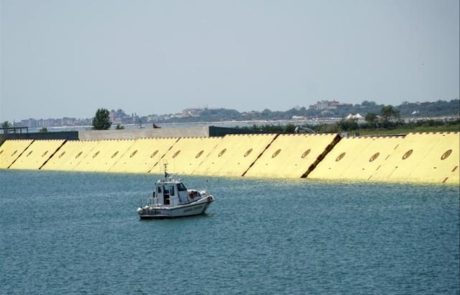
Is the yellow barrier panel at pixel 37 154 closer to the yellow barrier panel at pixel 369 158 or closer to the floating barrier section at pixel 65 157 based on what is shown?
the floating barrier section at pixel 65 157

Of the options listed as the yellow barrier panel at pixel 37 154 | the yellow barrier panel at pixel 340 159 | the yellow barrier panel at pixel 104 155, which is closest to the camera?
the yellow barrier panel at pixel 340 159

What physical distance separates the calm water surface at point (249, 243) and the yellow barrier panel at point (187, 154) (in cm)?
1333

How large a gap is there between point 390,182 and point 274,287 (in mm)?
29743

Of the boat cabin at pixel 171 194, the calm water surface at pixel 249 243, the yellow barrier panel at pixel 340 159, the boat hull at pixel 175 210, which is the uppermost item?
the yellow barrier panel at pixel 340 159

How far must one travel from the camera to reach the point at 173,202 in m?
53.6

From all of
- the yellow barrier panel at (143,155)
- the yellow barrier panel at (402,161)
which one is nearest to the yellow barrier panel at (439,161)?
the yellow barrier panel at (402,161)

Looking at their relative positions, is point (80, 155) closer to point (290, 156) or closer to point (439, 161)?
point (290, 156)

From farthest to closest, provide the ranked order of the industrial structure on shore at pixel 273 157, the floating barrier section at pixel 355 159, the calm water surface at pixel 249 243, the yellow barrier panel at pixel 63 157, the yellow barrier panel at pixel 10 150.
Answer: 1. the yellow barrier panel at pixel 10 150
2. the yellow barrier panel at pixel 63 157
3. the floating barrier section at pixel 355 159
4. the industrial structure on shore at pixel 273 157
5. the calm water surface at pixel 249 243

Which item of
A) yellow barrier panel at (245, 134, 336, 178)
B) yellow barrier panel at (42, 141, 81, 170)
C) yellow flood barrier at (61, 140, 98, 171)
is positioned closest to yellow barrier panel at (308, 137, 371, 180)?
yellow barrier panel at (245, 134, 336, 178)

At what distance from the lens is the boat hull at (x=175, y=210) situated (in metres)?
53.0

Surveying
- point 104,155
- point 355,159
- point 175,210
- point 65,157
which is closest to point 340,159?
point 355,159

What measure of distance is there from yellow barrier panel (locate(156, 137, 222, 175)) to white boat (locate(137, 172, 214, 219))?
2338cm

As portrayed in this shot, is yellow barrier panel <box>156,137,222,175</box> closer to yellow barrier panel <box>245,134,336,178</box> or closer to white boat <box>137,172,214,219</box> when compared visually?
yellow barrier panel <box>245,134,336,178</box>

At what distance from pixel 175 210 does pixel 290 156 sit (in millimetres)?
20648
